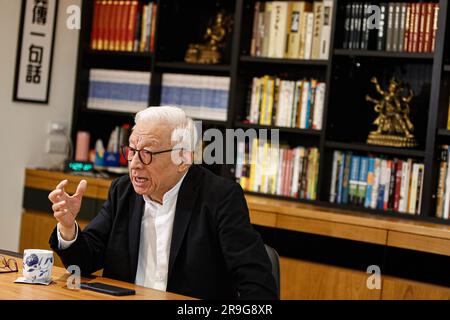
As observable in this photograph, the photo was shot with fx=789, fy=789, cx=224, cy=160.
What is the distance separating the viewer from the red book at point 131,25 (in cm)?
484

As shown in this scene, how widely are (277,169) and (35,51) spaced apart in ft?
5.39

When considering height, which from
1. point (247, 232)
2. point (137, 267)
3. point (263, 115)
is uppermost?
point (263, 115)

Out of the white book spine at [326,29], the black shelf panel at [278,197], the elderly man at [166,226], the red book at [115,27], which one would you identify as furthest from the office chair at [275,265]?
the red book at [115,27]

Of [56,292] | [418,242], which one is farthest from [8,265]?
[418,242]

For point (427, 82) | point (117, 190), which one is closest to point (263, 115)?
point (427, 82)

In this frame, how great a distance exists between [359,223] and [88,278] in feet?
5.55

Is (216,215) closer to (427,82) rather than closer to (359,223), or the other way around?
(359,223)

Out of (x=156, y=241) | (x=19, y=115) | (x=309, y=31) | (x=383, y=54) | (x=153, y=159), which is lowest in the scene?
(x=156, y=241)

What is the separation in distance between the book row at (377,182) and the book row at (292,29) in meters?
0.59

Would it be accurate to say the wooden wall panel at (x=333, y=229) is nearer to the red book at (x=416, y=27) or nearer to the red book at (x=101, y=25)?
the red book at (x=416, y=27)

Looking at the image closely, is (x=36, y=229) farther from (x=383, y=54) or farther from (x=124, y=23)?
(x=383, y=54)

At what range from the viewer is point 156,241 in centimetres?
251

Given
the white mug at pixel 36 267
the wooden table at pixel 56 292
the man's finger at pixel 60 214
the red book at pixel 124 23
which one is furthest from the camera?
the red book at pixel 124 23

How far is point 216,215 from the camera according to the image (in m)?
2.43
